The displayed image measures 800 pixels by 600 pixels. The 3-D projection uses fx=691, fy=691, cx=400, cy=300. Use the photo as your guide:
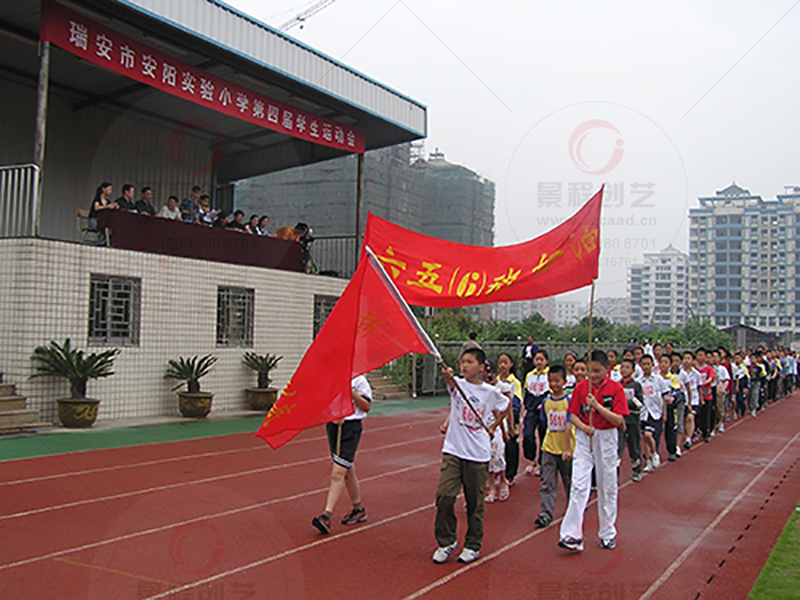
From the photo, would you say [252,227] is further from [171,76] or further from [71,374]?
[71,374]

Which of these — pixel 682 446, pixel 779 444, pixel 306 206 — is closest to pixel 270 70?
pixel 682 446

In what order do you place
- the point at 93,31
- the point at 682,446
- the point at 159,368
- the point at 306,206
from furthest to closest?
the point at 306,206, the point at 159,368, the point at 93,31, the point at 682,446

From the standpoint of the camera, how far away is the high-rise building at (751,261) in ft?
337

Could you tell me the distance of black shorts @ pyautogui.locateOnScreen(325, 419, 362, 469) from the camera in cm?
592

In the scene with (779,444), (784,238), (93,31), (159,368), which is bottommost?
(779,444)

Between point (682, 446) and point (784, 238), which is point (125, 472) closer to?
point (682, 446)

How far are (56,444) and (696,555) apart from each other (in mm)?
8249

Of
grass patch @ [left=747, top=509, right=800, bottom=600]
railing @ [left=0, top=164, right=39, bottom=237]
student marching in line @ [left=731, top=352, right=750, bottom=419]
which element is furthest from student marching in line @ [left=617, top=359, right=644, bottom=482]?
railing @ [left=0, top=164, right=39, bottom=237]

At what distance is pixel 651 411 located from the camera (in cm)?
962

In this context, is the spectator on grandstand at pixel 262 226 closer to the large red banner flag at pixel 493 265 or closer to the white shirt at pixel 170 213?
the white shirt at pixel 170 213

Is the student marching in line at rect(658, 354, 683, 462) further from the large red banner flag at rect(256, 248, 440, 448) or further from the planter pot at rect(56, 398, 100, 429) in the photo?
the planter pot at rect(56, 398, 100, 429)

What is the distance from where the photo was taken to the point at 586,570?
511 centimetres

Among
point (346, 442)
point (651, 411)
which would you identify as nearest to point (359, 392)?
point (346, 442)

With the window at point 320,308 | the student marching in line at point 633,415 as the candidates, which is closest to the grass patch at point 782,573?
the student marching in line at point 633,415
